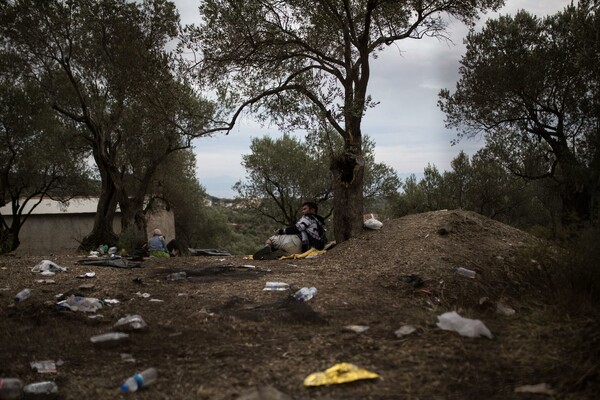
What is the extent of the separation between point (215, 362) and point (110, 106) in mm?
16273

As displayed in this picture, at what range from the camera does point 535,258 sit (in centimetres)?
520

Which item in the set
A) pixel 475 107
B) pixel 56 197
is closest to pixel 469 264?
pixel 475 107

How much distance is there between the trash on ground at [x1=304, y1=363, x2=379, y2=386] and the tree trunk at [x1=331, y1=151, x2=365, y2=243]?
6857mm

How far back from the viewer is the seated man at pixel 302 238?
34.4ft

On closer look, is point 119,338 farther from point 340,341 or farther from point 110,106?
point 110,106

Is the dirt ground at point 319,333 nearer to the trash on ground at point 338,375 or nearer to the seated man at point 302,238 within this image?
the trash on ground at point 338,375

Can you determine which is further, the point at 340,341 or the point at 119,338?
the point at 119,338

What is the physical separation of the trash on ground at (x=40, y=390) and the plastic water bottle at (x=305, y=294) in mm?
2723

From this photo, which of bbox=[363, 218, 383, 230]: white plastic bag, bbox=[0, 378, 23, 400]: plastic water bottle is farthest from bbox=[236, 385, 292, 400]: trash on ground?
bbox=[363, 218, 383, 230]: white plastic bag

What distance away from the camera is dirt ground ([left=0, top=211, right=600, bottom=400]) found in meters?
3.17

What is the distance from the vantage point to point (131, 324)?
4699mm

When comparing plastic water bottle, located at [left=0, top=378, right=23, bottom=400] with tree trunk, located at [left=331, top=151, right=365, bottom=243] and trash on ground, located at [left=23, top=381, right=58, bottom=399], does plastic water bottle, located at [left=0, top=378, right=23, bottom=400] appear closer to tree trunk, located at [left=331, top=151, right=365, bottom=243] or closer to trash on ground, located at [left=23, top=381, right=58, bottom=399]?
trash on ground, located at [left=23, top=381, right=58, bottom=399]

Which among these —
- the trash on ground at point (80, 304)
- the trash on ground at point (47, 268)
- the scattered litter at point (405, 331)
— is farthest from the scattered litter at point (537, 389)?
the trash on ground at point (47, 268)

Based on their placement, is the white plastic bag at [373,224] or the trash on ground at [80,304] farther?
the white plastic bag at [373,224]
